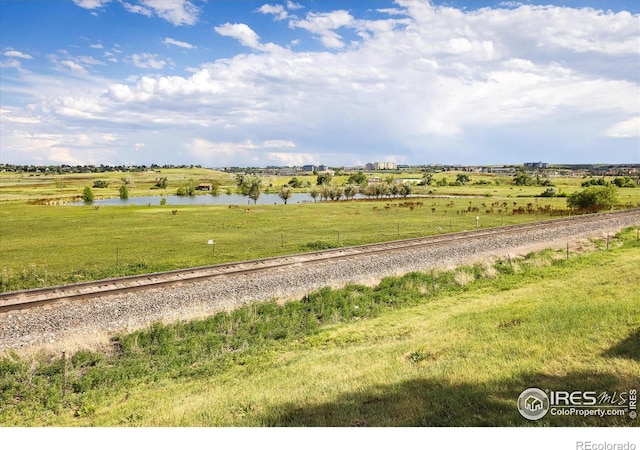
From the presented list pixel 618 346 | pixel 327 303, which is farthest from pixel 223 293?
pixel 618 346

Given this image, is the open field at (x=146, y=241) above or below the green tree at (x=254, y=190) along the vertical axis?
below

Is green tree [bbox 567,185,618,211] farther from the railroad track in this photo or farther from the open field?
the railroad track

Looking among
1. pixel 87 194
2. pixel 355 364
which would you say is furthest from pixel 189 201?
pixel 355 364

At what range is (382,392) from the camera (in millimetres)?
9383

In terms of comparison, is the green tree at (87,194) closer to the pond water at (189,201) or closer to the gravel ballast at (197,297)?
the pond water at (189,201)

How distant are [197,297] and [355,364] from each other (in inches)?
404

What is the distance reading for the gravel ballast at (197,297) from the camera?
50.9 feet

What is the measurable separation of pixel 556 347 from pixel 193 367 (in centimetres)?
1059

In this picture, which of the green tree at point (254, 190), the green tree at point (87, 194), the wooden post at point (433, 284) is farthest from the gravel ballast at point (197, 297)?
the green tree at point (87, 194)

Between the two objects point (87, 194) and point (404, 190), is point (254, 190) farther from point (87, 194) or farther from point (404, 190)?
point (404, 190)

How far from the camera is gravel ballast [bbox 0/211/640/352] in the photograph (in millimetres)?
15516

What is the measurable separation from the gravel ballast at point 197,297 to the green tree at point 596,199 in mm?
42169

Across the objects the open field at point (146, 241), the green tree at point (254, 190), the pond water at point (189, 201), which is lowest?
the open field at point (146, 241)
